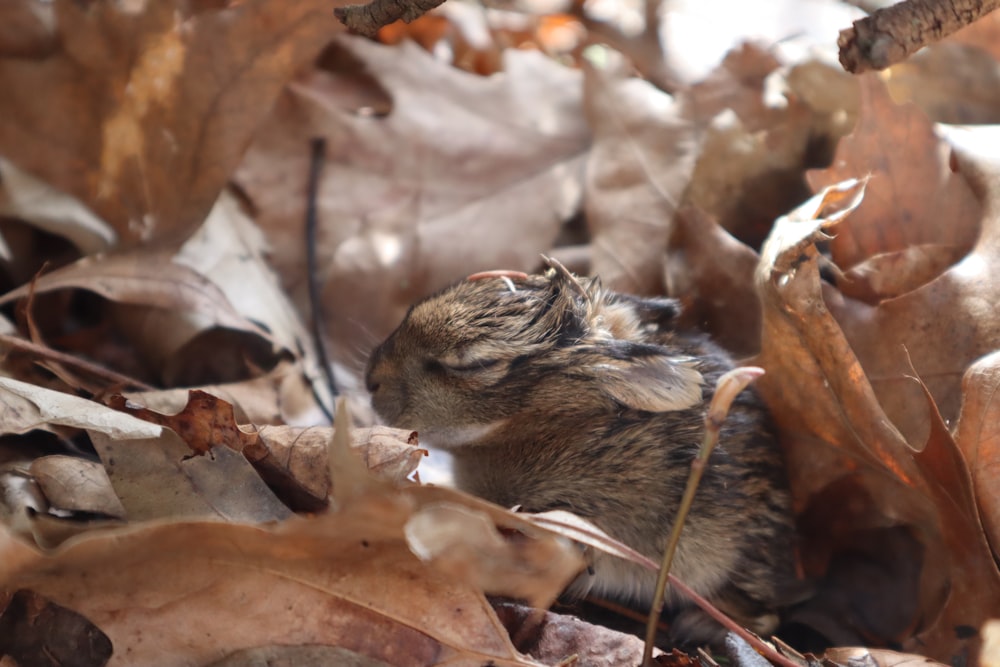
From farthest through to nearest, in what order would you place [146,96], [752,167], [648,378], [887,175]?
1. [752,167]
2. [146,96]
3. [887,175]
4. [648,378]

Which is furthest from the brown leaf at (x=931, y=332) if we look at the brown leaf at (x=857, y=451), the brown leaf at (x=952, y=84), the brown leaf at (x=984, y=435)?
the brown leaf at (x=952, y=84)

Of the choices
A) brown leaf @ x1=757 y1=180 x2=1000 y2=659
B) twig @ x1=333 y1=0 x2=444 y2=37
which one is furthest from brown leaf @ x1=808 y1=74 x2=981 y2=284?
twig @ x1=333 y1=0 x2=444 y2=37

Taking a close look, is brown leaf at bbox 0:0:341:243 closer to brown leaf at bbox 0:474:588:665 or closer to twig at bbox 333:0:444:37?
twig at bbox 333:0:444:37

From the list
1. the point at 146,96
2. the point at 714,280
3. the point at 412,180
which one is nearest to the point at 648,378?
the point at 714,280

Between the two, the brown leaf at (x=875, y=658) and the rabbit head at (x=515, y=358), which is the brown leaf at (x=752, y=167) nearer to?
the rabbit head at (x=515, y=358)

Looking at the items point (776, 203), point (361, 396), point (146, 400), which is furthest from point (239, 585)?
point (776, 203)

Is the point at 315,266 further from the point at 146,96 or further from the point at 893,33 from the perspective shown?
the point at 893,33
